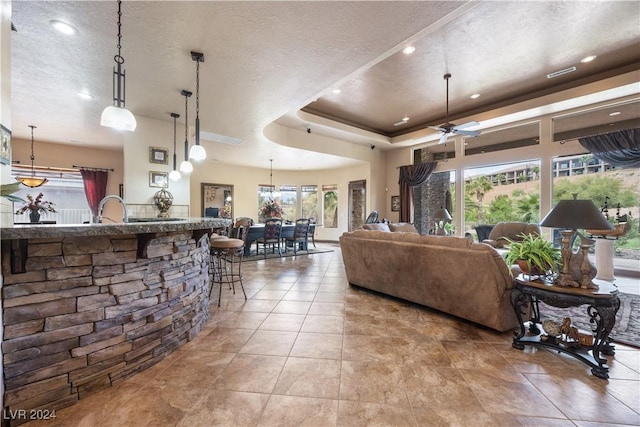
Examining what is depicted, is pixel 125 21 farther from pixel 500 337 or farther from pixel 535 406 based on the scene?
pixel 500 337

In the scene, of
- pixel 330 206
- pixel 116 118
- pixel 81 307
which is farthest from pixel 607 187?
pixel 81 307

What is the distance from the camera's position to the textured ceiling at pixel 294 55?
7.63 feet

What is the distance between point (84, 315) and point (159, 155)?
13.8 ft

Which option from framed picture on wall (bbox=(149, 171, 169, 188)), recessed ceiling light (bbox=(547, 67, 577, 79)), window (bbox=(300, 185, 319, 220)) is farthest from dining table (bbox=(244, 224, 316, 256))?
recessed ceiling light (bbox=(547, 67, 577, 79))

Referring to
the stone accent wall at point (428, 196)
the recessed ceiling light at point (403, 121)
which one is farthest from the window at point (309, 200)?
the recessed ceiling light at point (403, 121)

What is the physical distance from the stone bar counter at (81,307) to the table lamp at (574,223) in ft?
9.74

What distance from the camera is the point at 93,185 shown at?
722cm

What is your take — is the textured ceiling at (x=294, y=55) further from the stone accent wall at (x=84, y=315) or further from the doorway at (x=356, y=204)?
the doorway at (x=356, y=204)

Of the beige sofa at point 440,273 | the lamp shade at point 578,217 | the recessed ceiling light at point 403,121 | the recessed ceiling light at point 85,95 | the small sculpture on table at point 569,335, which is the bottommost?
the small sculpture on table at point 569,335

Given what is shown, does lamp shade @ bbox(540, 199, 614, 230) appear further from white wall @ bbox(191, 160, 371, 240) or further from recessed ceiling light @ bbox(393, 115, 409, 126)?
white wall @ bbox(191, 160, 371, 240)

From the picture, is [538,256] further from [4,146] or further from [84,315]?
[4,146]

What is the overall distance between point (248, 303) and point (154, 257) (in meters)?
1.65

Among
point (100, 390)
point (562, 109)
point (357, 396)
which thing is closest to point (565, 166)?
point (562, 109)

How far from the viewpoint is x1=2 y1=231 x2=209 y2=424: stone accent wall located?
1.44 metres
